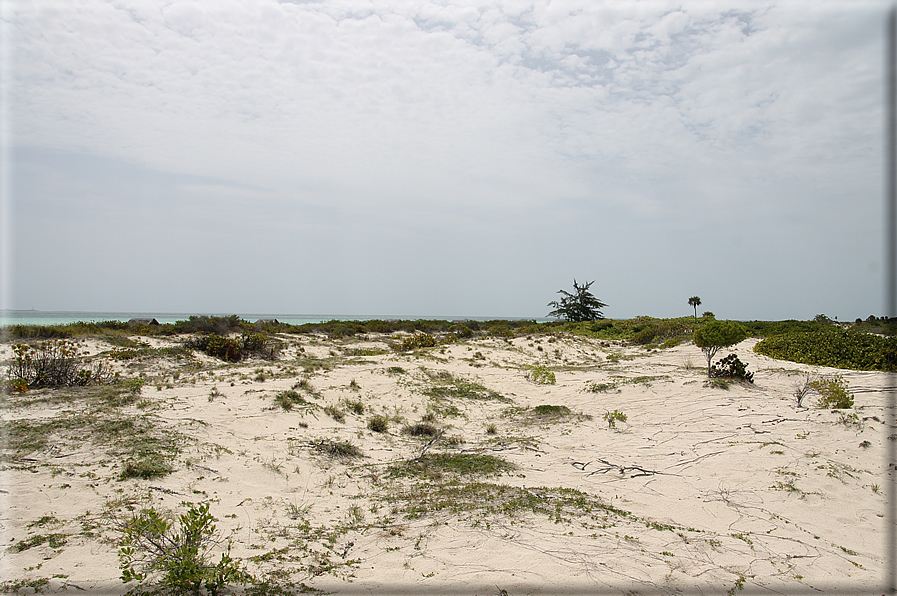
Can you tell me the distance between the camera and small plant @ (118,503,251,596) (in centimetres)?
374

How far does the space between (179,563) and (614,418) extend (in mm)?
9227

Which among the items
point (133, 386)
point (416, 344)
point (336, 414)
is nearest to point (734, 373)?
point (336, 414)

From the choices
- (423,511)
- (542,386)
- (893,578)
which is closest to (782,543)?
(893,578)

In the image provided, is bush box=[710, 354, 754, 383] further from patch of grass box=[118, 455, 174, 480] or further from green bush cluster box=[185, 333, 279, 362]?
green bush cluster box=[185, 333, 279, 362]

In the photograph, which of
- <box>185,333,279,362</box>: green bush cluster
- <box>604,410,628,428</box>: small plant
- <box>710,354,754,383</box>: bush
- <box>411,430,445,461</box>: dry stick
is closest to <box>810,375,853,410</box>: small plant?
<box>710,354,754,383</box>: bush

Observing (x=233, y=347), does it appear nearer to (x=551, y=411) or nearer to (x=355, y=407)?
(x=355, y=407)

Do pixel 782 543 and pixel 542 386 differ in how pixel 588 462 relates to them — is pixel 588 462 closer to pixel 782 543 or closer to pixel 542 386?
pixel 782 543

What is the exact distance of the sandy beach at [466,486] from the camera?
439cm

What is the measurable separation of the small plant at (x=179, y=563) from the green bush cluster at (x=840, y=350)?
57.1 ft

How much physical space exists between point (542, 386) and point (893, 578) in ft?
34.9

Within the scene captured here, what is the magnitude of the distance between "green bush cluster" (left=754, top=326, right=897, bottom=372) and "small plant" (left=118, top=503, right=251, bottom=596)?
1739cm

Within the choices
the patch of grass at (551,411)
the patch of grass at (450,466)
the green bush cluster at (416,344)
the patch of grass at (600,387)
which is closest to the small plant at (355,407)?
the patch of grass at (450,466)

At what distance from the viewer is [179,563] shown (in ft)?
12.8

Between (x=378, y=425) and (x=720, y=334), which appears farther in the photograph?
Answer: (x=720, y=334)
